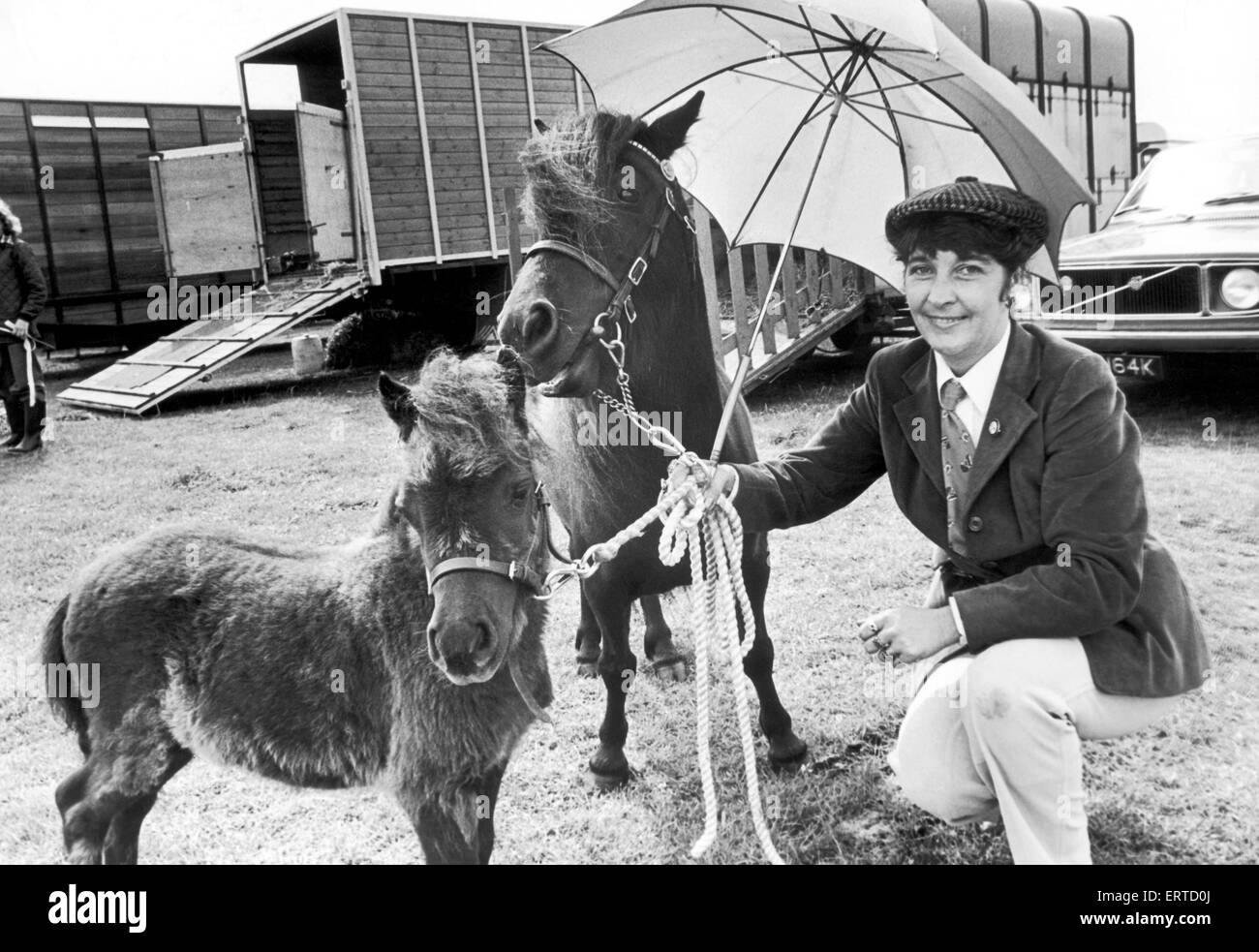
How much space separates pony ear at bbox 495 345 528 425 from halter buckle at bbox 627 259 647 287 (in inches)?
29.8

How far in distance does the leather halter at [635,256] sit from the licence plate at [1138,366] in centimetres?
365

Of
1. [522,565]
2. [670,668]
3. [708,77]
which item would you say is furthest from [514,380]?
[670,668]

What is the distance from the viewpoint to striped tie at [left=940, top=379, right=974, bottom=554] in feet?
6.72

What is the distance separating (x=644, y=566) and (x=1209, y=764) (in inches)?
75.1

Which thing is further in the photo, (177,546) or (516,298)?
(516,298)

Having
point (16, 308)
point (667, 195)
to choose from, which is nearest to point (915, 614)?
point (667, 195)

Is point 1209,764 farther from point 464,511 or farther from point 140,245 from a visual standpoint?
point 140,245

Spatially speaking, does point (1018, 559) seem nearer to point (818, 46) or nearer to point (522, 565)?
point (522, 565)

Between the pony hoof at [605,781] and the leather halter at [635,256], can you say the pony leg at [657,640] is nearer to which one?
the pony hoof at [605,781]

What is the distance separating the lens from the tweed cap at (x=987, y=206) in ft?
6.11

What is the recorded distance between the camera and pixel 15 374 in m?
4.47

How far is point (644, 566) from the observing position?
2.78 m

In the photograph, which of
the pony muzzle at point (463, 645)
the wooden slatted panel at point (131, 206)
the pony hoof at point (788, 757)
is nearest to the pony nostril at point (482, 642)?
the pony muzzle at point (463, 645)

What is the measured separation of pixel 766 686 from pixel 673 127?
74.5 inches
